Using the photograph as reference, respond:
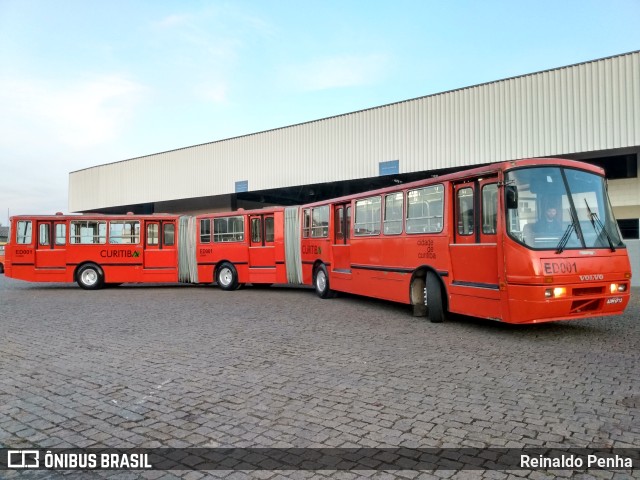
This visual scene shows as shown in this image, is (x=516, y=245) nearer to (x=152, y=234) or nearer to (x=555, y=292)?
(x=555, y=292)

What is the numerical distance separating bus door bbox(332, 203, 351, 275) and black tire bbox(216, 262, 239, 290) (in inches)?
195

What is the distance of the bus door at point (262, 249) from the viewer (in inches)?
651

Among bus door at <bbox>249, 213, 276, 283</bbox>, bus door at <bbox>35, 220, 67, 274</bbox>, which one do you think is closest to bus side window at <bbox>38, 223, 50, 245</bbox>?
bus door at <bbox>35, 220, 67, 274</bbox>

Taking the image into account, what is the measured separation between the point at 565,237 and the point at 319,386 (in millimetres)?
4774

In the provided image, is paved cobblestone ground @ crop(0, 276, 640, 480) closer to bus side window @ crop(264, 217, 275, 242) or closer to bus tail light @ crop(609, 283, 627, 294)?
bus tail light @ crop(609, 283, 627, 294)

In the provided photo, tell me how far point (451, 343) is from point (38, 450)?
558cm

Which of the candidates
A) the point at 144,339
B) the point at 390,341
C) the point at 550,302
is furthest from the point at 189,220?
the point at 550,302

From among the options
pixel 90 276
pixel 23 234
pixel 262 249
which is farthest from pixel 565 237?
pixel 23 234

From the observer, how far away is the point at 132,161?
3212 centimetres

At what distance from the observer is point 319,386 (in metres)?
5.05

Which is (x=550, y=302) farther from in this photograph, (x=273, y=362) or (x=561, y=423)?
(x=273, y=362)

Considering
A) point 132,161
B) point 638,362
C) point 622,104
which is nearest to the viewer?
point 638,362

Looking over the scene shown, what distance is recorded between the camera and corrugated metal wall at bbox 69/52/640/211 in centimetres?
1638

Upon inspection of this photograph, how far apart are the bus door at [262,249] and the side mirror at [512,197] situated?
33.7ft
